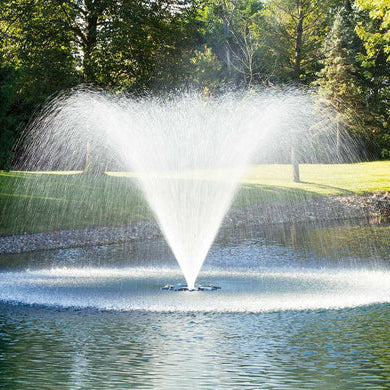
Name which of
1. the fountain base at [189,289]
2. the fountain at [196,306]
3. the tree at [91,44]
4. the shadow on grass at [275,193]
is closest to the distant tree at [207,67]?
the tree at [91,44]

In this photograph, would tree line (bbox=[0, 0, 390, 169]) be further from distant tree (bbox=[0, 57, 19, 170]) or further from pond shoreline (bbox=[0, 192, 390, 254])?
pond shoreline (bbox=[0, 192, 390, 254])

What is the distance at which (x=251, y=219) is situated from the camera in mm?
28359

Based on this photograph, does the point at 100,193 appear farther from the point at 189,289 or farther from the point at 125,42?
the point at 189,289

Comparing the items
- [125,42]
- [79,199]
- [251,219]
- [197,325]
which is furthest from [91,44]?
[197,325]

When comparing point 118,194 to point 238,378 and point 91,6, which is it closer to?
point 91,6

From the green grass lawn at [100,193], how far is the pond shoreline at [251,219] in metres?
0.81

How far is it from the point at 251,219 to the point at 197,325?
18342 mm

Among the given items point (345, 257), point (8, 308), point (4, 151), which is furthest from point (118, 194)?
point (8, 308)

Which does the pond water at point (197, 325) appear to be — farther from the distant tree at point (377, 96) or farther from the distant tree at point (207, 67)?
the distant tree at point (207, 67)

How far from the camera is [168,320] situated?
10.6 meters

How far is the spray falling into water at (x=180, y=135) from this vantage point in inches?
854

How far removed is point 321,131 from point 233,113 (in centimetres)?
1506

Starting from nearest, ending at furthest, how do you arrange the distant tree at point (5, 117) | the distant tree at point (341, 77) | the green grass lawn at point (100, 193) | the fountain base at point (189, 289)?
the fountain base at point (189, 289) → the distant tree at point (5, 117) → the green grass lawn at point (100, 193) → the distant tree at point (341, 77)

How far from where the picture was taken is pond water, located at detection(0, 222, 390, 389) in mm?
7492
